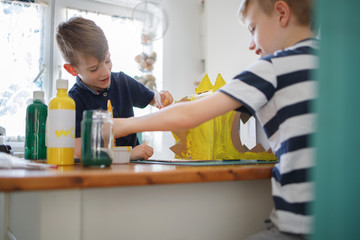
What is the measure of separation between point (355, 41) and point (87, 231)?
53cm

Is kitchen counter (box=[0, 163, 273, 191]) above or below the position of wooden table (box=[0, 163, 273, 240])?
above

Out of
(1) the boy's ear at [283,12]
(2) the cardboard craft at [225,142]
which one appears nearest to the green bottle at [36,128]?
(2) the cardboard craft at [225,142]

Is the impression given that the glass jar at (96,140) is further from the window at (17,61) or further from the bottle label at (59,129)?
the window at (17,61)

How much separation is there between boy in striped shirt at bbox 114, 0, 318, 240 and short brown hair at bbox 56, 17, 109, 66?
60 cm

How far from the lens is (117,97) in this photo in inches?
60.5

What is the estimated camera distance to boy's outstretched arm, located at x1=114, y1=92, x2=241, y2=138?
0.70m

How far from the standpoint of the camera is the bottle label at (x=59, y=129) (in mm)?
768

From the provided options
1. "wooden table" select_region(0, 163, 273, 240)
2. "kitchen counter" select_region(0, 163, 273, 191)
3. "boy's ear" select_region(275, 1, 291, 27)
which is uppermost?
"boy's ear" select_region(275, 1, 291, 27)

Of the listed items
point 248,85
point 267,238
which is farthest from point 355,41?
point 267,238

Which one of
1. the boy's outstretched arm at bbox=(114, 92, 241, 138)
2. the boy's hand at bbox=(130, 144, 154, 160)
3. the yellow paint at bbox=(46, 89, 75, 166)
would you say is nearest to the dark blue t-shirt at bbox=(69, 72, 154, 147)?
the boy's hand at bbox=(130, 144, 154, 160)

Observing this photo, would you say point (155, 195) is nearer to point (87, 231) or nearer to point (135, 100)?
point (87, 231)

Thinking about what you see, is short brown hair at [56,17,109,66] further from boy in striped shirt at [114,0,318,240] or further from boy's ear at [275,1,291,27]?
boy's ear at [275,1,291,27]

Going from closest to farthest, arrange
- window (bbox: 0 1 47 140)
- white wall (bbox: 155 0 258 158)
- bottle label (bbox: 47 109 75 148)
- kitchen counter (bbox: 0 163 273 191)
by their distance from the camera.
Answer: kitchen counter (bbox: 0 163 273 191), bottle label (bbox: 47 109 75 148), window (bbox: 0 1 47 140), white wall (bbox: 155 0 258 158)

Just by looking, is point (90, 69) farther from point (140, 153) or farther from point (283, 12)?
point (283, 12)
